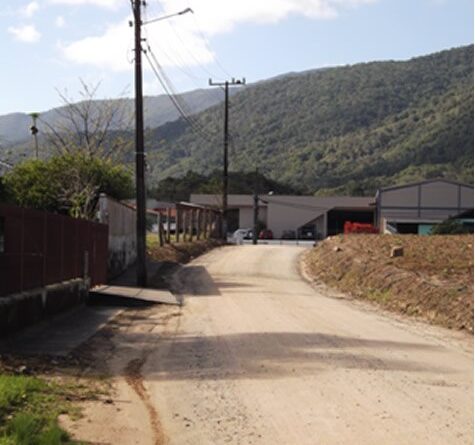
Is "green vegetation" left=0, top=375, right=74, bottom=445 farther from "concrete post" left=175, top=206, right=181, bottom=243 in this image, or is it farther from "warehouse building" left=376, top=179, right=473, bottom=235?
"warehouse building" left=376, top=179, right=473, bottom=235

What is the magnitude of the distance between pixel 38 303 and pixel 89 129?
2915 centimetres

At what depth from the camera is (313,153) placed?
129125 mm

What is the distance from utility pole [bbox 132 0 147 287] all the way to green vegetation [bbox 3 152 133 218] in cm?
270

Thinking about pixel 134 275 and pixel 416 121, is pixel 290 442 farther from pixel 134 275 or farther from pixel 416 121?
pixel 416 121

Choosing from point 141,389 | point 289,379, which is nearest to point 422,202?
point 289,379

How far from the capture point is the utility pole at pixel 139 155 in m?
27.2

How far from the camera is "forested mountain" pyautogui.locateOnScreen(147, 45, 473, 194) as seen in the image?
10850 cm

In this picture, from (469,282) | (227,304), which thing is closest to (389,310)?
(469,282)

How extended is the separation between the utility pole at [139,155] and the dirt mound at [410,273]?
688 cm

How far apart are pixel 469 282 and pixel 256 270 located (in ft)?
47.2

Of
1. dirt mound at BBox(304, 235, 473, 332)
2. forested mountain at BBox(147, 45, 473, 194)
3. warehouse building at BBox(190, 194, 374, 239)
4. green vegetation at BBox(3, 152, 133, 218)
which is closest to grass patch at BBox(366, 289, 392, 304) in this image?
dirt mound at BBox(304, 235, 473, 332)

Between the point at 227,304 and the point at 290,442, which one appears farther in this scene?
the point at 227,304

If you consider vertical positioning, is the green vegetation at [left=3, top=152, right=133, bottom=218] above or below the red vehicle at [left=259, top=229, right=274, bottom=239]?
above

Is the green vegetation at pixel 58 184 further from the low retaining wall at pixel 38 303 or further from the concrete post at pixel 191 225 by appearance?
the concrete post at pixel 191 225
